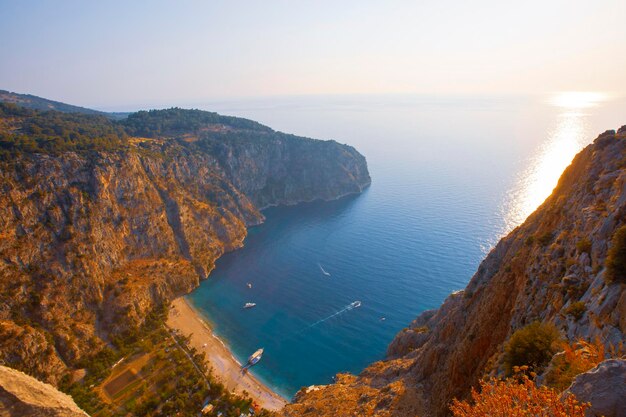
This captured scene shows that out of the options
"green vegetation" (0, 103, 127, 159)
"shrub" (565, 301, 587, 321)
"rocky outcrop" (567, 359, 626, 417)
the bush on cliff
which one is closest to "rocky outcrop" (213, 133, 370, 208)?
"green vegetation" (0, 103, 127, 159)

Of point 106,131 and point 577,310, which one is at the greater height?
point 106,131

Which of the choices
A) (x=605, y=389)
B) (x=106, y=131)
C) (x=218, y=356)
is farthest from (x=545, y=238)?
(x=106, y=131)

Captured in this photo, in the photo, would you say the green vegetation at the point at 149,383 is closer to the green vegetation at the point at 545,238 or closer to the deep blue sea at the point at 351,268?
the deep blue sea at the point at 351,268

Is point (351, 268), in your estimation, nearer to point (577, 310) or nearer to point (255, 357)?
point (255, 357)

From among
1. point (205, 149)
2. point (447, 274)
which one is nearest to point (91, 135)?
point (205, 149)

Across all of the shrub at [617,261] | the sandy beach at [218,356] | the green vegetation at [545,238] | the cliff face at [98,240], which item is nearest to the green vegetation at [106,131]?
the cliff face at [98,240]

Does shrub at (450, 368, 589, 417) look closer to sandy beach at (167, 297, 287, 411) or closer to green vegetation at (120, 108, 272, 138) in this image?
sandy beach at (167, 297, 287, 411)

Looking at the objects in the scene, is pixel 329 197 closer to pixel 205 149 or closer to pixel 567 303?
pixel 205 149
